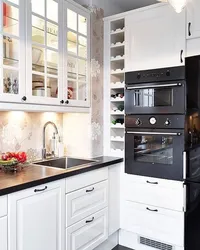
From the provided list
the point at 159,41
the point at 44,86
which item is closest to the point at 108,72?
the point at 159,41

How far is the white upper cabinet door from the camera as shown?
88.0 inches

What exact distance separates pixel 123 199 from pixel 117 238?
44 centimetres

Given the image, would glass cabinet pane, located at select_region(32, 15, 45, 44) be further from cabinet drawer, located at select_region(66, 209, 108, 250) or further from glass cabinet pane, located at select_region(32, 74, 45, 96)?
cabinet drawer, located at select_region(66, 209, 108, 250)

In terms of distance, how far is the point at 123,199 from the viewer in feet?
8.39

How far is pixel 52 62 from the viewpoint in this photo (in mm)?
2135

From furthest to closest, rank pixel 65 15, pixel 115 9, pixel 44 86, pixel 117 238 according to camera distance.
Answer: pixel 115 9 → pixel 117 238 → pixel 65 15 → pixel 44 86

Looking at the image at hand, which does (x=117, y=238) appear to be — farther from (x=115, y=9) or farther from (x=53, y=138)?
(x=115, y=9)

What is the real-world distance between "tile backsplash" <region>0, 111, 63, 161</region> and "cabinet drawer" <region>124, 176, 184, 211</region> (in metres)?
0.95

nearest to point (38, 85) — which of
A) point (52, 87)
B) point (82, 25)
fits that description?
point (52, 87)

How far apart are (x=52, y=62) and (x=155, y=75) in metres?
0.94

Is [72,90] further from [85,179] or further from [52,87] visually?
[85,179]

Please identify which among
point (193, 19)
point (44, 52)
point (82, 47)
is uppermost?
point (193, 19)

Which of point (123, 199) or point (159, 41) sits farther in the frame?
point (123, 199)

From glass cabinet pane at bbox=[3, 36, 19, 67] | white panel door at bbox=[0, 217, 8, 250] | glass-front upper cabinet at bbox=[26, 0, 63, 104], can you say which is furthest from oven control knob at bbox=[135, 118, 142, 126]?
white panel door at bbox=[0, 217, 8, 250]
